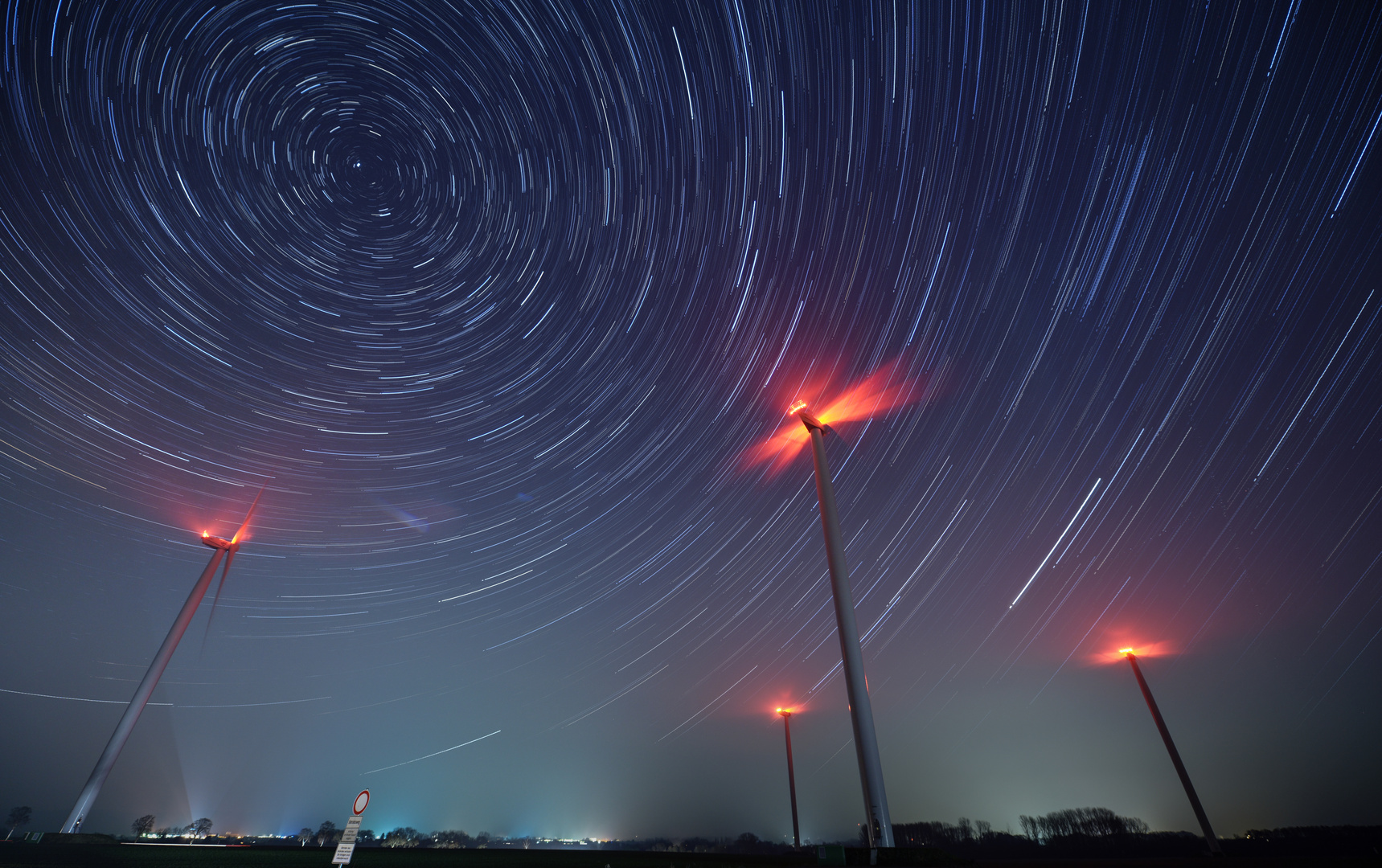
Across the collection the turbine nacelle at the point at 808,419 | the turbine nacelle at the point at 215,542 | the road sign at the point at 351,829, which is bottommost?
the road sign at the point at 351,829

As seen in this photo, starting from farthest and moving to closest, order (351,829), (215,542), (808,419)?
1. (215,542)
2. (808,419)
3. (351,829)

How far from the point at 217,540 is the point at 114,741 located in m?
19.6

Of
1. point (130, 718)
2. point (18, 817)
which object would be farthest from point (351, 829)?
point (18, 817)

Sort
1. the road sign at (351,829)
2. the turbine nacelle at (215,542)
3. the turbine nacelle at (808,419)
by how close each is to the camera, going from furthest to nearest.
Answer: the turbine nacelle at (215,542) < the turbine nacelle at (808,419) < the road sign at (351,829)

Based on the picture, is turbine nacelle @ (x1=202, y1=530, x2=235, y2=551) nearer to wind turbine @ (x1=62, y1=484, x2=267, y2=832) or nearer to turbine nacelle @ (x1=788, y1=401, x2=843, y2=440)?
wind turbine @ (x1=62, y1=484, x2=267, y2=832)

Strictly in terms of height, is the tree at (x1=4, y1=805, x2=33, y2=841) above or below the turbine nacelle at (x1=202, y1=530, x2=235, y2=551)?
below

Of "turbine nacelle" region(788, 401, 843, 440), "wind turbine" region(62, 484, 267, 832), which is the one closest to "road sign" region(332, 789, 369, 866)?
"turbine nacelle" region(788, 401, 843, 440)

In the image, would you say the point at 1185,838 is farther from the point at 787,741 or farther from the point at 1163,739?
the point at 787,741

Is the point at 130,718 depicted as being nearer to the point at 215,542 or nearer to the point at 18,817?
the point at 215,542

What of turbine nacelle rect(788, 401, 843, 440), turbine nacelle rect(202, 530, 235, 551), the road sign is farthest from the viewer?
turbine nacelle rect(202, 530, 235, 551)

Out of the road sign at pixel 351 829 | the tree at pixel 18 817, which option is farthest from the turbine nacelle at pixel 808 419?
the tree at pixel 18 817

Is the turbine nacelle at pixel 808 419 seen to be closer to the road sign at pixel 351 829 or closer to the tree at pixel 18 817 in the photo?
the road sign at pixel 351 829

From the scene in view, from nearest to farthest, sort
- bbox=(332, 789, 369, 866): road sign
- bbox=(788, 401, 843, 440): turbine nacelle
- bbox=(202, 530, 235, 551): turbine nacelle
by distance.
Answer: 1. bbox=(332, 789, 369, 866): road sign
2. bbox=(788, 401, 843, 440): turbine nacelle
3. bbox=(202, 530, 235, 551): turbine nacelle

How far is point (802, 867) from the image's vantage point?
16.4m
